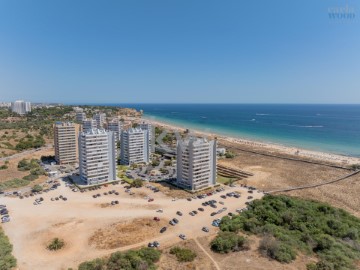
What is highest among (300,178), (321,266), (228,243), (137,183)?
(137,183)

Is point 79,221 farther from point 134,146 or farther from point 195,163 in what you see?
point 134,146

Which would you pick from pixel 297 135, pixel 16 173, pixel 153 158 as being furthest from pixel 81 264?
pixel 297 135

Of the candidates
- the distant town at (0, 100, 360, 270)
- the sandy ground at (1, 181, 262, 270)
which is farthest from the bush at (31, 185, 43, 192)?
the sandy ground at (1, 181, 262, 270)

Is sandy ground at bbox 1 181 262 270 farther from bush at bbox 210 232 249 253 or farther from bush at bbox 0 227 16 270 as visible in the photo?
bush at bbox 210 232 249 253

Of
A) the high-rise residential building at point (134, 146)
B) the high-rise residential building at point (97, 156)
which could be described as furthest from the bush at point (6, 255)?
the high-rise residential building at point (134, 146)

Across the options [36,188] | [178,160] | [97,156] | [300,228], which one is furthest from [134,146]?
[300,228]
